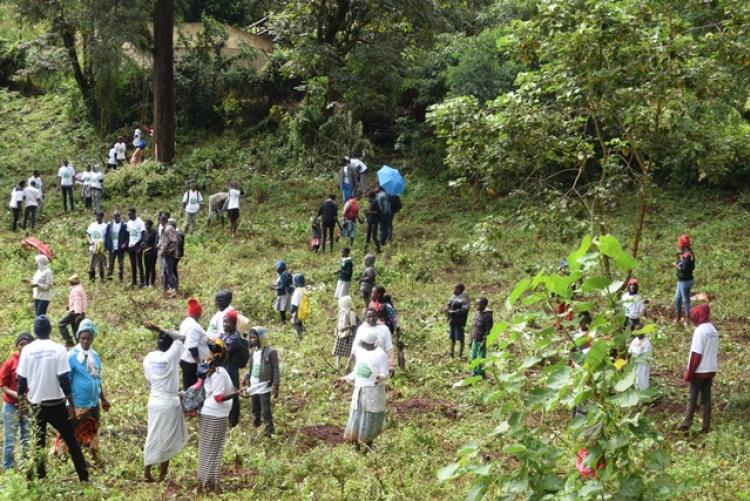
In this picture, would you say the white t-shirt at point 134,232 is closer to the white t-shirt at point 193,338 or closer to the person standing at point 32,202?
the person standing at point 32,202

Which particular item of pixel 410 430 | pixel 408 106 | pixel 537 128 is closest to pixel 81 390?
pixel 410 430

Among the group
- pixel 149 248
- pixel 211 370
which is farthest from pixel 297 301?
pixel 211 370

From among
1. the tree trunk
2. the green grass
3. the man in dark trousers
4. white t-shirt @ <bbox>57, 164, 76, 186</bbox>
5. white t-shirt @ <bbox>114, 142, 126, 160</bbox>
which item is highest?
the tree trunk

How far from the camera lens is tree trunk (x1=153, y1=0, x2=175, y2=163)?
84.5 ft

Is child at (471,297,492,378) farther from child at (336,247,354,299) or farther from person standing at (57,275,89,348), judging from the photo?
person standing at (57,275,89,348)

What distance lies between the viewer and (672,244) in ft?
65.4

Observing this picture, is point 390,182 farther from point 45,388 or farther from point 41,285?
point 45,388

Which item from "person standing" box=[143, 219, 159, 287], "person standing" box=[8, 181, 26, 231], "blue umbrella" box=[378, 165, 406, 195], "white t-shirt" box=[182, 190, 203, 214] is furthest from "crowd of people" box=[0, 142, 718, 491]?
"person standing" box=[8, 181, 26, 231]

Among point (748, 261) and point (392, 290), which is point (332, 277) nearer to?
point (392, 290)

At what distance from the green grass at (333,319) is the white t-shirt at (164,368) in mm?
953

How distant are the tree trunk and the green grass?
4.43 ft

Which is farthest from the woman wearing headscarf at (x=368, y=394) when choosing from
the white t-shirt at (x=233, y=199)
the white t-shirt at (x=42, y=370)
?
the white t-shirt at (x=233, y=199)

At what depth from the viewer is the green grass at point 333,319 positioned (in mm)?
8688

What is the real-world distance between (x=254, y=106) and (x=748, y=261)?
17237 mm
